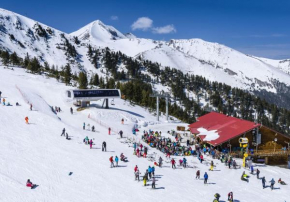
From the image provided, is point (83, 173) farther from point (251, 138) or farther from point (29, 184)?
point (251, 138)

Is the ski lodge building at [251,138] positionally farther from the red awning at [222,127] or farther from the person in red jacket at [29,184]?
the person in red jacket at [29,184]

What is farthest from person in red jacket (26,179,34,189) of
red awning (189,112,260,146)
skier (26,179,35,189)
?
red awning (189,112,260,146)

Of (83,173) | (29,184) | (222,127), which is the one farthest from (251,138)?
(29,184)

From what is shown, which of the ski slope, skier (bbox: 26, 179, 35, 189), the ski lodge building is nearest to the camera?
skier (bbox: 26, 179, 35, 189)

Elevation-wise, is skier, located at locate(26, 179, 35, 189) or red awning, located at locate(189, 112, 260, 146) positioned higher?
red awning, located at locate(189, 112, 260, 146)

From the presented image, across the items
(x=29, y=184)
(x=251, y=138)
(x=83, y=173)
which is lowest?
(x=29, y=184)

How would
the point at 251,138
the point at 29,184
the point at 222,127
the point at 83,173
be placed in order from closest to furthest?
the point at 29,184 → the point at 83,173 → the point at 251,138 → the point at 222,127

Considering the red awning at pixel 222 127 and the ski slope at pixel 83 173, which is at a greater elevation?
the red awning at pixel 222 127

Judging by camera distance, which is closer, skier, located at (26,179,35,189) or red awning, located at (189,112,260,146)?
skier, located at (26,179,35,189)

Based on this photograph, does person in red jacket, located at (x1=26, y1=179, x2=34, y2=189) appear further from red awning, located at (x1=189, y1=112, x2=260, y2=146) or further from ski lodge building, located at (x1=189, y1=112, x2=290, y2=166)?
red awning, located at (x1=189, y1=112, x2=260, y2=146)

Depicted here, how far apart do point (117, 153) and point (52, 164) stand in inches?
309

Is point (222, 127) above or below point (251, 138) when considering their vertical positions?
above

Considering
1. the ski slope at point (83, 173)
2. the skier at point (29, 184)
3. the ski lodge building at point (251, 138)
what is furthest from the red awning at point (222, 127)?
the skier at point (29, 184)

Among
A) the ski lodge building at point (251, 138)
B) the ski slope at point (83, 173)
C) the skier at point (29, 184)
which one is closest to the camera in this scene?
the skier at point (29, 184)
